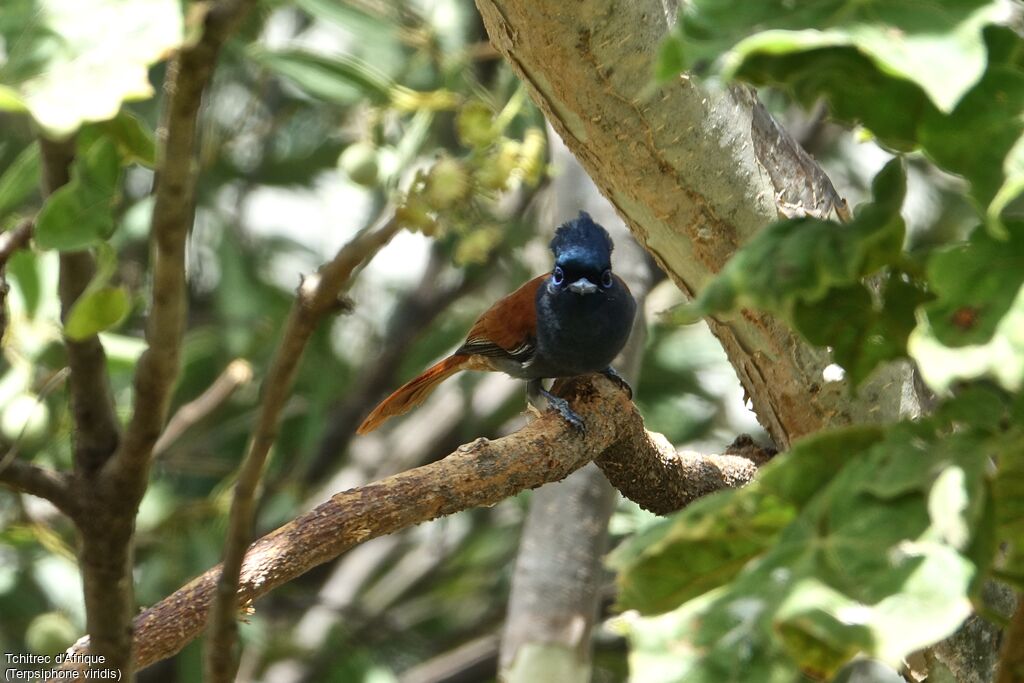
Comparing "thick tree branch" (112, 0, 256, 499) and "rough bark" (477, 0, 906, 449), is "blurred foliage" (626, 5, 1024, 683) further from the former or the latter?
"rough bark" (477, 0, 906, 449)

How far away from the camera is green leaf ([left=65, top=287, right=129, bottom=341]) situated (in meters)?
1.22

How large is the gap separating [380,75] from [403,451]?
68.9 inches

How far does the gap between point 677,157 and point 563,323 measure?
3.62ft

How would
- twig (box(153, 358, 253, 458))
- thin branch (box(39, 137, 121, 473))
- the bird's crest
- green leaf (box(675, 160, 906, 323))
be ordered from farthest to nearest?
the bird's crest
twig (box(153, 358, 253, 458))
thin branch (box(39, 137, 121, 473))
green leaf (box(675, 160, 906, 323))

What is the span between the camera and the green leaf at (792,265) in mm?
994

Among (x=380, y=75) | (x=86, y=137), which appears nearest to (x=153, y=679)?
(x=380, y=75)

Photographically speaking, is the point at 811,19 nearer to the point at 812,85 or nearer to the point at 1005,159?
the point at 812,85

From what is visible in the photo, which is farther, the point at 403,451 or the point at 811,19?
the point at 403,451

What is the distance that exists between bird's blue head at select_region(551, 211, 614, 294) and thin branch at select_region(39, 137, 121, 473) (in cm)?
169

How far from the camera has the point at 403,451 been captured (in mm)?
4949

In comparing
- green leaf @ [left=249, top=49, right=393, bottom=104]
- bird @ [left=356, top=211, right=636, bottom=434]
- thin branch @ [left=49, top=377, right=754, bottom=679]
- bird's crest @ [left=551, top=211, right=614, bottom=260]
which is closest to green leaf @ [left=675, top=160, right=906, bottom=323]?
thin branch @ [left=49, top=377, right=754, bottom=679]

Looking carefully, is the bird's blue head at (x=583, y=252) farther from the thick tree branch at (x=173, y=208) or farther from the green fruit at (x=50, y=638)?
the thick tree branch at (x=173, y=208)

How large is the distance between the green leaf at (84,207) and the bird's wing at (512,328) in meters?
2.19

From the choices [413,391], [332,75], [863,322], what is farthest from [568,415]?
[332,75]
